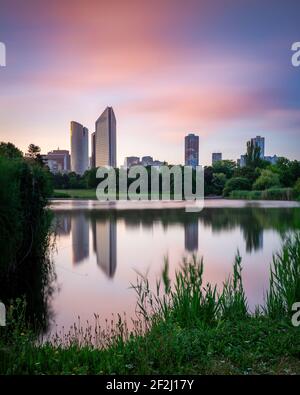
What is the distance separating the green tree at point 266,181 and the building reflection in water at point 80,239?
38.4 metres

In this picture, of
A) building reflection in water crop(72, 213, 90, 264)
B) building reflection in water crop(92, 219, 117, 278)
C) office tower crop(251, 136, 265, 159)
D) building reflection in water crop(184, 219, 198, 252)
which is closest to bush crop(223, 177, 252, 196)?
office tower crop(251, 136, 265, 159)

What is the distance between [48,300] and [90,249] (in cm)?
753

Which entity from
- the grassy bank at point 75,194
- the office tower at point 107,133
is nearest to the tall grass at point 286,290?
the office tower at point 107,133

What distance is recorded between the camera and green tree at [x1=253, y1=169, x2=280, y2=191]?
59.1 metres

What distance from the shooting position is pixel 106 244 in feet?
58.4

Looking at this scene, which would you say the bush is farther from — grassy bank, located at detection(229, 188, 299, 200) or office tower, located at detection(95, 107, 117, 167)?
office tower, located at detection(95, 107, 117, 167)

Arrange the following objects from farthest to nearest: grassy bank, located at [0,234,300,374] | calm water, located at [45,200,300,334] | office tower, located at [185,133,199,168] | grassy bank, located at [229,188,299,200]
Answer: office tower, located at [185,133,199,168], grassy bank, located at [229,188,299,200], calm water, located at [45,200,300,334], grassy bank, located at [0,234,300,374]

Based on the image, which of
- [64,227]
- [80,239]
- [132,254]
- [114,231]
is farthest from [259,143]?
[132,254]

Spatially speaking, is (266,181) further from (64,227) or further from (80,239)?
(80,239)

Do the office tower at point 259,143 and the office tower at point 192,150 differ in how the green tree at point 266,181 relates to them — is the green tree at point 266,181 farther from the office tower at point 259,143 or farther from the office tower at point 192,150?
the office tower at point 192,150

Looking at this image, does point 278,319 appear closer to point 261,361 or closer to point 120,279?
point 261,361

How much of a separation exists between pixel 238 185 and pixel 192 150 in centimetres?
1811

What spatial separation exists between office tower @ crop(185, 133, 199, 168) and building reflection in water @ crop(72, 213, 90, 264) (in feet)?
170

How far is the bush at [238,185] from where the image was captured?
215ft
